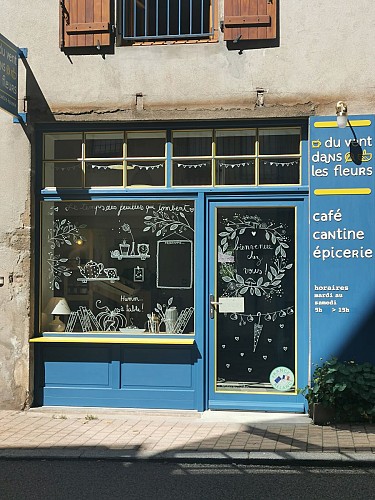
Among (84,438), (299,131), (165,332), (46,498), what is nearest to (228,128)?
(299,131)

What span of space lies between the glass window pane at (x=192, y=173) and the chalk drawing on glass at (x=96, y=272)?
1.31 metres

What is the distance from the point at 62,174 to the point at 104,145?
0.62m

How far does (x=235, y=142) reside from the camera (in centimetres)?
897

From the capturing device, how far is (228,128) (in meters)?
8.97

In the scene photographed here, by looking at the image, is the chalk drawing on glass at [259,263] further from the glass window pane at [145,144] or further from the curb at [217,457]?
the curb at [217,457]

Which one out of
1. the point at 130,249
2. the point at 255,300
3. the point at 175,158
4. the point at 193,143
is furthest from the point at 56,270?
the point at 255,300

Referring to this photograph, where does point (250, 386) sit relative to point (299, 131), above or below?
below

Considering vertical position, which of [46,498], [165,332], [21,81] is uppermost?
[21,81]

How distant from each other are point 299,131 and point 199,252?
5.96 feet

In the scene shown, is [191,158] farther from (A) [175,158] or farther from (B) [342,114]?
(B) [342,114]

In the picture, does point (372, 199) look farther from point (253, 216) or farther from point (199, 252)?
point (199, 252)

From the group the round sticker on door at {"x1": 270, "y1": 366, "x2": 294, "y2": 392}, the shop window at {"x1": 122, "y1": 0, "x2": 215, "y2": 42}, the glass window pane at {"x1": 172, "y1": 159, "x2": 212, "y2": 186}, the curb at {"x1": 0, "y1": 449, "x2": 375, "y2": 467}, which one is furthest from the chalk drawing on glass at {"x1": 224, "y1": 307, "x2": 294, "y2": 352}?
the shop window at {"x1": 122, "y1": 0, "x2": 215, "y2": 42}

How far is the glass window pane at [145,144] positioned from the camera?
909cm

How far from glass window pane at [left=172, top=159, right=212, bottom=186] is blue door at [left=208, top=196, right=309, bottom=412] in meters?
0.30
